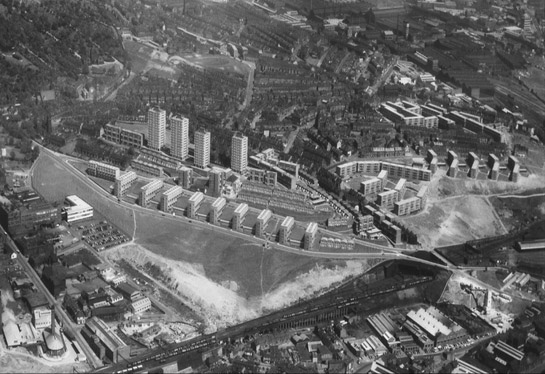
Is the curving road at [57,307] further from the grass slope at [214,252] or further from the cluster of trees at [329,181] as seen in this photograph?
the cluster of trees at [329,181]

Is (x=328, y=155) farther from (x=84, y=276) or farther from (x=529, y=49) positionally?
(x=529, y=49)

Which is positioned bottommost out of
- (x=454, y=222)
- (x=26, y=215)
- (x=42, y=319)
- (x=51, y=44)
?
(x=42, y=319)

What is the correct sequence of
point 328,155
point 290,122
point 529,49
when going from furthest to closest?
1. point 529,49
2. point 290,122
3. point 328,155

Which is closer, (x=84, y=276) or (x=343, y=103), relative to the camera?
(x=84, y=276)

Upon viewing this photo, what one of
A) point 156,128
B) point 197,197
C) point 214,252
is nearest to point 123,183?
point 197,197

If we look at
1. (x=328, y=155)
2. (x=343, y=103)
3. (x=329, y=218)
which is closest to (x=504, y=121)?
(x=343, y=103)

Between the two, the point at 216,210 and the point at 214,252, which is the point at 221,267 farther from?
the point at 216,210

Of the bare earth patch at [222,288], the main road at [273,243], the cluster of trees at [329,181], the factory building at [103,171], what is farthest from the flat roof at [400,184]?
the factory building at [103,171]
